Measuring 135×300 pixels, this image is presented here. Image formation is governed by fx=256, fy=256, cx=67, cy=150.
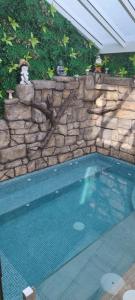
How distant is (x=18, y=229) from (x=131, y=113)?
390 cm

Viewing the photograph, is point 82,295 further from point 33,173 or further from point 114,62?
point 114,62

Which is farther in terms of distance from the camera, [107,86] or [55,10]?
[107,86]

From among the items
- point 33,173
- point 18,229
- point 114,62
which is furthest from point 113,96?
point 18,229

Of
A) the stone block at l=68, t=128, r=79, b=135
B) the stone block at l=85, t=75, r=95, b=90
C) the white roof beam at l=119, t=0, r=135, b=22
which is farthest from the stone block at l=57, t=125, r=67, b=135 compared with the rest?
the white roof beam at l=119, t=0, r=135, b=22

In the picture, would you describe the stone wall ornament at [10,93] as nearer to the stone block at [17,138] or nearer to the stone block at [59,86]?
the stone block at [17,138]

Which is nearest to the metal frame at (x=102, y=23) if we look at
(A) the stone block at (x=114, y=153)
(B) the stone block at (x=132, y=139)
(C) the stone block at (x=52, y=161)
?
(B) the stone block at (x=132, y=139)

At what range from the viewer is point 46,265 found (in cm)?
323

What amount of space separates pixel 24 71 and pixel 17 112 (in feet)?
2.68

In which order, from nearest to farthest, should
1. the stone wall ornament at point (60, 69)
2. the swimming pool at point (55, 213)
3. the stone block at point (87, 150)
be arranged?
1. the swimming pool at point (55, 213)
2. the stone wall ornament at point (60, 69)
3. the stone block at point (87, 150)

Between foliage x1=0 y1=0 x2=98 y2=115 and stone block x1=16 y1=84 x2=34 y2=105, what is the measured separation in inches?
7.0

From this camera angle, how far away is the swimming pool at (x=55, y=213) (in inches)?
128

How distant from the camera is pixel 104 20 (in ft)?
17.5

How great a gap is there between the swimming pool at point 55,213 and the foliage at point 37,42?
6.77 feet

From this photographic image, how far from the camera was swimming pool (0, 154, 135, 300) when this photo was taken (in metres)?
3.25
